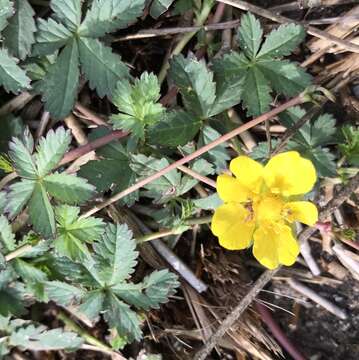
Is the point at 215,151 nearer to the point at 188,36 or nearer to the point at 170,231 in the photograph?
the point at 170,231

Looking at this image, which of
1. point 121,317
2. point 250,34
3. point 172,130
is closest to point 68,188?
point 172,130

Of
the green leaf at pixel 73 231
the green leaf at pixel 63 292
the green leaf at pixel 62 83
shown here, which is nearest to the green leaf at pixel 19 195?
the green leaf at pixel 73 231

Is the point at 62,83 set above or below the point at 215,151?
above

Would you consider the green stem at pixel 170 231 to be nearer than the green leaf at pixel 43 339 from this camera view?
Yes

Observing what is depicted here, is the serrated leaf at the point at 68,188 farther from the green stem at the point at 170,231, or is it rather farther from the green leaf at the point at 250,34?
the green leaf at the point at 250,34

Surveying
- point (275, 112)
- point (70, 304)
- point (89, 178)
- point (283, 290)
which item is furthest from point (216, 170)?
point (70, 304)

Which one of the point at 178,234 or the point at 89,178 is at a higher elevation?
the point at 89,178

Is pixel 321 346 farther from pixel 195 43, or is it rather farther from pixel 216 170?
pixel 195 43
